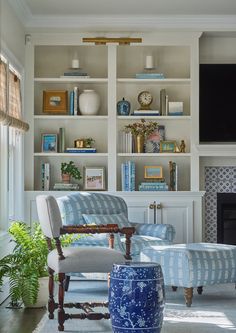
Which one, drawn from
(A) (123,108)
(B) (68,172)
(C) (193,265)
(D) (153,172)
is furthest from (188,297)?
(A) (123,108)

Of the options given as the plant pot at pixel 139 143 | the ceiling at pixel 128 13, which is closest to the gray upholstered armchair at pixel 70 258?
the ceiling at pixel 128 13

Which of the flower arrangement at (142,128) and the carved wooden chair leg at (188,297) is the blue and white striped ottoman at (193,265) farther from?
the flower arrangement at (142,128)

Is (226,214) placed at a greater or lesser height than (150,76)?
lesser

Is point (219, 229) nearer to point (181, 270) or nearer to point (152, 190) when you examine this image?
point (152, 190)

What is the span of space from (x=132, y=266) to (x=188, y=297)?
5.15ft

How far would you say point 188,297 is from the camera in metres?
6.01

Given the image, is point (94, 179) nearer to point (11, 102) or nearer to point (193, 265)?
point (11, 102)

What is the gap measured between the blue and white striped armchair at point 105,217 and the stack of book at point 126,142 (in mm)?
899

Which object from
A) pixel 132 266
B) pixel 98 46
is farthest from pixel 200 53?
pixel 132 266

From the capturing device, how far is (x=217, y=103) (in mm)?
8352

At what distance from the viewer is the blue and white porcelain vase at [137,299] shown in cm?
455

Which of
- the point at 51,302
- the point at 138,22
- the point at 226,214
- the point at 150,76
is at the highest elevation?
the point at 138,22

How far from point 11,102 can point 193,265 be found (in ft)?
7.66

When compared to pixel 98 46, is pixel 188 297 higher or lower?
lower
